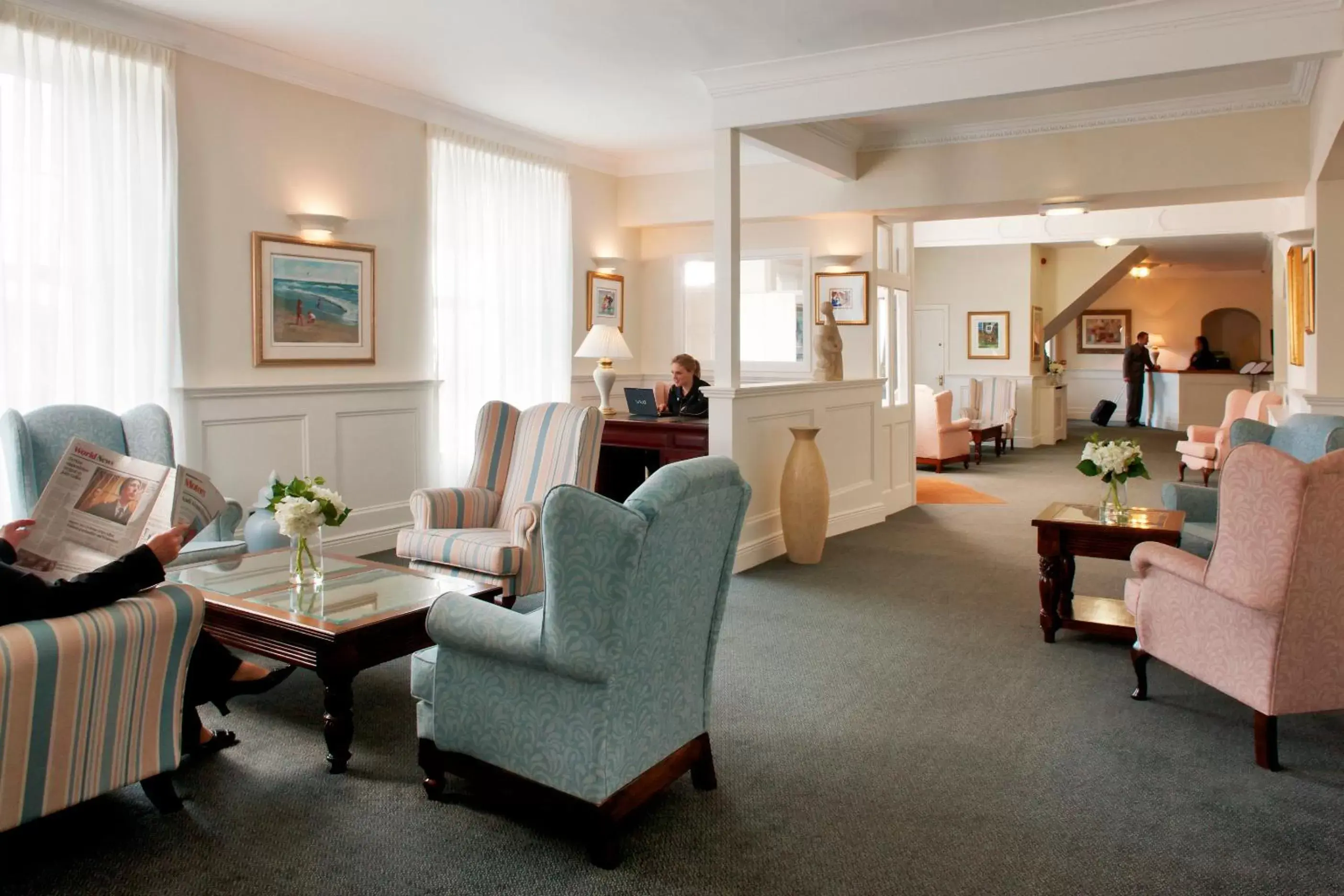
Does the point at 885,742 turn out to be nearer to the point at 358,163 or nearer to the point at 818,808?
the point at 818,808

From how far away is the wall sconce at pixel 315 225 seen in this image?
5.48 metres

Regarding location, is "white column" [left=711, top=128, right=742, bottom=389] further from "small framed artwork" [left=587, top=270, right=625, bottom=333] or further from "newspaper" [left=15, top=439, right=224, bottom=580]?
"newspaper" [left=15, top=439, right=224, bottom=580]

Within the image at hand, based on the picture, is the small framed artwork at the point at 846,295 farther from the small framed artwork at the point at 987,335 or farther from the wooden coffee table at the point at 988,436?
the small framed artwork at the point at 987,335

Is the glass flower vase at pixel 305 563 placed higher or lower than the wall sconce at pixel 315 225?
lower

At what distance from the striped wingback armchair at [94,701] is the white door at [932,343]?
38.5ft

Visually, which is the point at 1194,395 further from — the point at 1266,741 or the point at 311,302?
the point at 311,302

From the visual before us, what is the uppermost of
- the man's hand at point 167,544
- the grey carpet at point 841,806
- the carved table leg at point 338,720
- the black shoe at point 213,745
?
the man's hand at point 167,544

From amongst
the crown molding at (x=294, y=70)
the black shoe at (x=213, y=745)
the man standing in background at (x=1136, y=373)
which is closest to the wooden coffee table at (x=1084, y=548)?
the black shoe at (x=213, y=745)

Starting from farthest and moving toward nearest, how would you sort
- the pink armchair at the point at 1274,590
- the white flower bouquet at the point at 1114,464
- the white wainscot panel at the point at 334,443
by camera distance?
the white wainscot panel at the point at 334,443
the white flower bouquet at the point at 1114,464
the pink armchair at the point at 1274,590

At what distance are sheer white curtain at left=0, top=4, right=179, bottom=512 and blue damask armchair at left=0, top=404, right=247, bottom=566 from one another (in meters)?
0.25

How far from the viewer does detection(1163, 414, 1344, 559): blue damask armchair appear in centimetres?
418

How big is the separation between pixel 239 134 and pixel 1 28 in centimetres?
118

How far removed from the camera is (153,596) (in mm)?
2457

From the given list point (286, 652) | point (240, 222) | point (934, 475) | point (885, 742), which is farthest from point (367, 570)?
point (934, 475)
